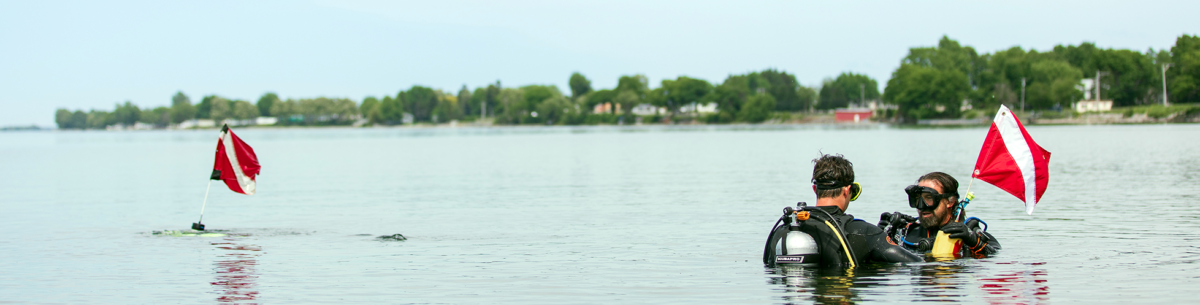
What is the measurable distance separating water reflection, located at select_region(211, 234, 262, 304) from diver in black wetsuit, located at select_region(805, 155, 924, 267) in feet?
24.2

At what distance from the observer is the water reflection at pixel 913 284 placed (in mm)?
11953

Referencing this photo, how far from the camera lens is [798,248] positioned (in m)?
10.9

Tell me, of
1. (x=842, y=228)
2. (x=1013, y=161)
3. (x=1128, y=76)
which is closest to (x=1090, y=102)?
(x=1128, y=76)

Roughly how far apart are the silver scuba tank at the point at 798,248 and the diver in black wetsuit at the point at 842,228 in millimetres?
88

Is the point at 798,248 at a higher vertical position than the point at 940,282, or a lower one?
higher

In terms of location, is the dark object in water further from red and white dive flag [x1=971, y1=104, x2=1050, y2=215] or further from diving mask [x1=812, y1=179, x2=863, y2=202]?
diving mask [x1=812, y1=179, x2=863, y2=202]

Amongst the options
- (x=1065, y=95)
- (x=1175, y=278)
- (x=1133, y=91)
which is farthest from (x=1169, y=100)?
(x=1175, y=278)

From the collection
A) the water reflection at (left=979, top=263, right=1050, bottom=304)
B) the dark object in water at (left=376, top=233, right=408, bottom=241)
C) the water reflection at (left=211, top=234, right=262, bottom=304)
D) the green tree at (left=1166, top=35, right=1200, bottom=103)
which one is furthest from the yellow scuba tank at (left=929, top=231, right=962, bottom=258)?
the green tree at (left=1166, top=35, right=1200, bottom=103)

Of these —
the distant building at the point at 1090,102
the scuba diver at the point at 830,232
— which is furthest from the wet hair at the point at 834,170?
the distant building at the point at 1090,102

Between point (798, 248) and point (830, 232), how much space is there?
1.28 feet

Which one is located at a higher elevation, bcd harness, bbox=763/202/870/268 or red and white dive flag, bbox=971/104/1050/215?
red and white dive flag, bbox=971/104/1050/215

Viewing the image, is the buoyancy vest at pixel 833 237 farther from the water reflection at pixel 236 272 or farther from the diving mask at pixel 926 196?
the water reflection at pixel 236 272

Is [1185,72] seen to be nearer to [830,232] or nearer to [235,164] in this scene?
[235,164]

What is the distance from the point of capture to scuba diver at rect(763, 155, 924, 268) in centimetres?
1043
